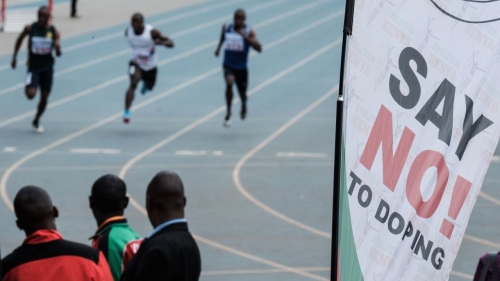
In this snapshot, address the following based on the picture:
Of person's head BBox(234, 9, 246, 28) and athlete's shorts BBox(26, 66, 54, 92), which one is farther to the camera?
person's head BBox(234, 9, 246, 28)

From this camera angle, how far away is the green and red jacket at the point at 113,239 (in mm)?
4789

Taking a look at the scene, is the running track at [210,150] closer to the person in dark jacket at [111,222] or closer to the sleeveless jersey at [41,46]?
the sleeveless jersey at [41,46]

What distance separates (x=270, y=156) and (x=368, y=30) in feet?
40.9

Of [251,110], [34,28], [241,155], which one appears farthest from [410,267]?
[251,110]

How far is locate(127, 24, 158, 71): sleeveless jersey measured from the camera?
1625 centimetres

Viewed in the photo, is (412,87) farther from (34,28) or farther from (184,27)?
(184,27)

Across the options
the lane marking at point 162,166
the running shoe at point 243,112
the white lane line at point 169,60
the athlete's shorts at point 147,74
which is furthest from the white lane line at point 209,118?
the white lane line at point 169,60

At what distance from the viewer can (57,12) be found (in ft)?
108

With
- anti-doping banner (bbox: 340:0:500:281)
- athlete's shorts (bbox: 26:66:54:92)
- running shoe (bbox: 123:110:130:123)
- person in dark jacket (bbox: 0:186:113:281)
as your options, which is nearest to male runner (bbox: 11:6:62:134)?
athlete's shorts (bbox: 26:66:54:92)

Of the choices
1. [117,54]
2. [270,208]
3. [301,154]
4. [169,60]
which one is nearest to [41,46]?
[301,154]

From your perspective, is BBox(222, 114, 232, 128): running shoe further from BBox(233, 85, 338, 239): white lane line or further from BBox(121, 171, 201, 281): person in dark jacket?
BBox(121, 171, 201, 281): person in dark jacket

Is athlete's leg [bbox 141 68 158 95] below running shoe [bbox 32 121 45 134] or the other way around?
the other way around

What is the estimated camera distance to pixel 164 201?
4.42 metres

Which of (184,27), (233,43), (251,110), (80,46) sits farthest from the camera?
(184,27)
